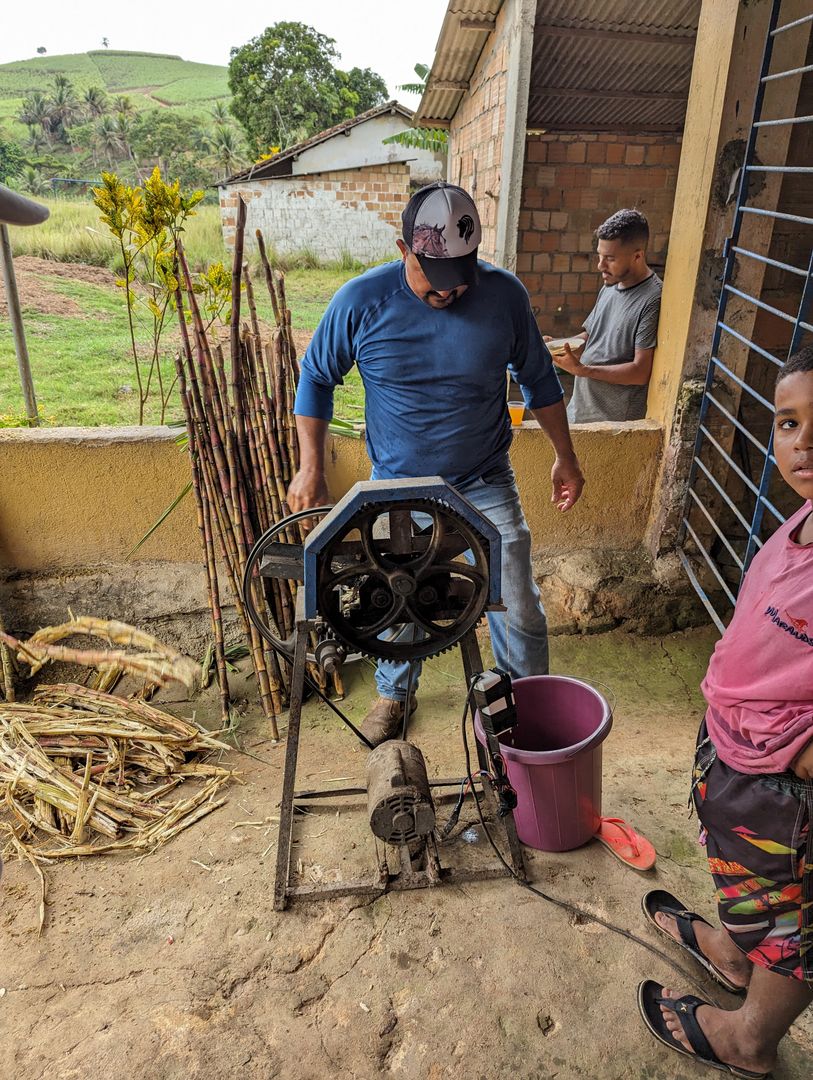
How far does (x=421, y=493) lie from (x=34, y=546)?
239 centimetres

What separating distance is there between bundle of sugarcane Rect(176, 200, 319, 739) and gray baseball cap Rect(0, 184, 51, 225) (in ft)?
5.15

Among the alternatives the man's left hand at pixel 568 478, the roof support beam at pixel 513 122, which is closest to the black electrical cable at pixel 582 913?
the man's left hand at pixel 568 478

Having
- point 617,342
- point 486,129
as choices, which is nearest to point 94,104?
point 486,129

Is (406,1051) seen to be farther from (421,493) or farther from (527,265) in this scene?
(527,265)

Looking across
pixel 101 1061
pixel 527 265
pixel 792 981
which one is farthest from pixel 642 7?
pixel 101 1061

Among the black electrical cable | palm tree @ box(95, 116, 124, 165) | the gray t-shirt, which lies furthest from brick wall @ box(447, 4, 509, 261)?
palm tree @ box(95, 116, 124, 165)

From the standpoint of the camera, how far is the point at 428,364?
252cm

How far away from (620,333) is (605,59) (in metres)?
2.01

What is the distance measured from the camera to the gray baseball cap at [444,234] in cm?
222

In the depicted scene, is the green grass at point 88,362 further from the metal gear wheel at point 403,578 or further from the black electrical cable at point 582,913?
the black electrical cable at point 582,913

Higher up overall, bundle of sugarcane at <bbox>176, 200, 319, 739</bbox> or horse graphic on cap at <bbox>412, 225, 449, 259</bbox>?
horse graphic on cap at <bbox>412, 225, 449, 259</bbox>

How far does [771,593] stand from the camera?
1.46 meters

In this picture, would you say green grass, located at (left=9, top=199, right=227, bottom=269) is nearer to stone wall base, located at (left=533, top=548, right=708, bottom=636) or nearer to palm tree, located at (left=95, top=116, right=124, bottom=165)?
stone wall base, located at (left=533, top=548, right=708, bottom=636)

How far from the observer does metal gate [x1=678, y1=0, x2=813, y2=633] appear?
2.88 m
